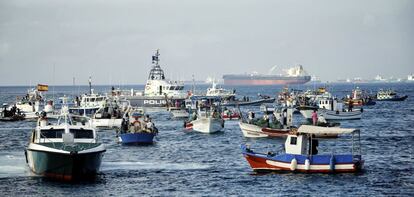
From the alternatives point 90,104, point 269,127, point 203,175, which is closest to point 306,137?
point 203,175

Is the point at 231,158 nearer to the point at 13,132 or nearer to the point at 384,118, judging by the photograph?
the point at 13,132

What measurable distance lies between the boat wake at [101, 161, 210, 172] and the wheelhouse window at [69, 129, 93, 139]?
16.7ft

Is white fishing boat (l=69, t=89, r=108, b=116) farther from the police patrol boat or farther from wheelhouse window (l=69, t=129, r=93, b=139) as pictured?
wheelhouse window (l=69, t=129, r=93, b=139)

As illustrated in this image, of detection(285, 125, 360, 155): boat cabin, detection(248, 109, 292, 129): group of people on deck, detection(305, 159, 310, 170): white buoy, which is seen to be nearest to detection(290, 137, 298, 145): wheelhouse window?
detection(285, 125, 360, 155): boat cabin

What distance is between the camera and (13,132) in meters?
96.0

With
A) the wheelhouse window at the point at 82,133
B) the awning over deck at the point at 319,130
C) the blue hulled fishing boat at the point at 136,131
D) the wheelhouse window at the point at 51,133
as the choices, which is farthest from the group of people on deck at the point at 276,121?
the wheelhouse window at the point at 51,133

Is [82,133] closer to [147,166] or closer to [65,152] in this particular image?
[65,152]

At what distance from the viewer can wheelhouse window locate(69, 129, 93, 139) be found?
5012cm

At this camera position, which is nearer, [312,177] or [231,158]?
[312,177]

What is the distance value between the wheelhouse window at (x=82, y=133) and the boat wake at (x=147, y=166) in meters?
5.08

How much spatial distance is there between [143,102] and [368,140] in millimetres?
87899

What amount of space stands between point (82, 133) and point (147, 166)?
8789mm

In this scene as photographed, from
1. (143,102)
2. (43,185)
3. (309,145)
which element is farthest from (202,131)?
(143,102)

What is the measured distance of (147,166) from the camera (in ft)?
190
